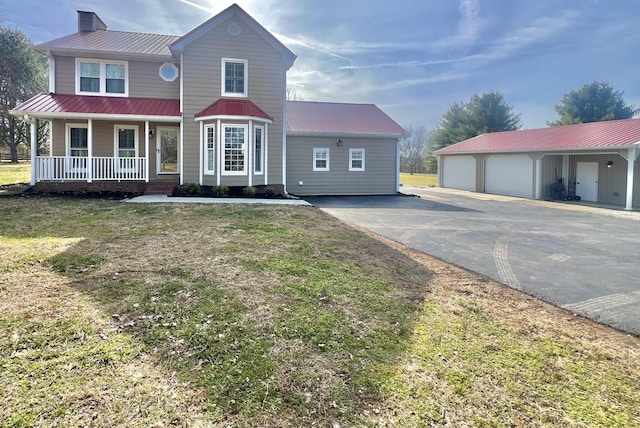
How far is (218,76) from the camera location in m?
16.2

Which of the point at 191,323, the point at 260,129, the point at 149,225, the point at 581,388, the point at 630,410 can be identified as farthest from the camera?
the point at 260,129

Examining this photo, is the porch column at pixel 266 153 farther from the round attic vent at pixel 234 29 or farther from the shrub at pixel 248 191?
the round attic vent at pixel 234 29

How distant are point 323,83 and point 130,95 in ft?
80.2

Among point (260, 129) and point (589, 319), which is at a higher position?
point (260, 129)

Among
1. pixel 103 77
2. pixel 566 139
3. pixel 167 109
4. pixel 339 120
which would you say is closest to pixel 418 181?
pixel 566 139

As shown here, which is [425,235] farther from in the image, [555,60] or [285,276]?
[555,60]

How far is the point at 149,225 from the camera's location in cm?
876

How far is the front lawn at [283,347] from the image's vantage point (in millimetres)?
2752

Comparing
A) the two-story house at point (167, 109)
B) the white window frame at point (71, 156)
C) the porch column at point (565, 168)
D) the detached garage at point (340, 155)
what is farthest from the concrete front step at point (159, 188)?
the porch column at point (565, 168)

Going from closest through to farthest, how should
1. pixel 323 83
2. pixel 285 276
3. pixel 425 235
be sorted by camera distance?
1. pixel 285 276
2. pixel 425 235
3. pixel 323 83

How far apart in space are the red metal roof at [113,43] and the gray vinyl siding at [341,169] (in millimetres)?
7341

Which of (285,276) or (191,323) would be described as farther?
(285,276)

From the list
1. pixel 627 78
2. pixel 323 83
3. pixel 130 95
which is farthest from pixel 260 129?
pixel 627 78

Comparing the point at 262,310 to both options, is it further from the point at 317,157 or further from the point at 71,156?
the point at 317,157
